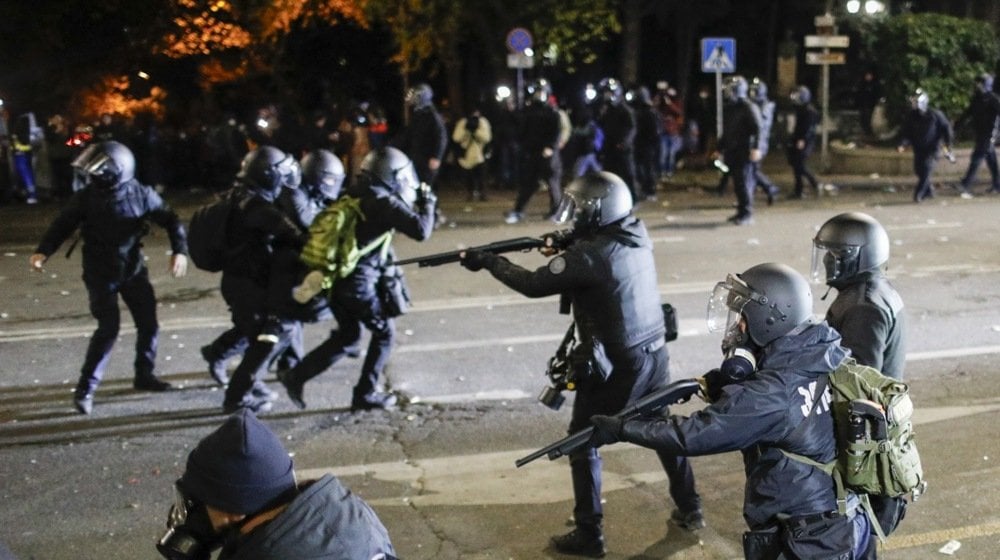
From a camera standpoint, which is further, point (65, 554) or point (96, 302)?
point (96, 302)

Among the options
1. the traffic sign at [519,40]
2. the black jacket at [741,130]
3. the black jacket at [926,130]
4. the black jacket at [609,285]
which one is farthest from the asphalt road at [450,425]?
the traffic sign at [519,40]

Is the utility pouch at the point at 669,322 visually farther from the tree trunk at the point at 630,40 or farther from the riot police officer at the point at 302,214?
the tree trunk at the point at 630,40

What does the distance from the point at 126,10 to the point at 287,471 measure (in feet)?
75.6

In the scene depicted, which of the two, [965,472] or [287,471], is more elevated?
[287,471]

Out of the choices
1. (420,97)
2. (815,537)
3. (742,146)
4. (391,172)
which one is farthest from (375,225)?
(742,146)

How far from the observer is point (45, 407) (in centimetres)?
802

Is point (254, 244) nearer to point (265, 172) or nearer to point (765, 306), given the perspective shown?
point (265, 172)

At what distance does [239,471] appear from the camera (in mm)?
2996

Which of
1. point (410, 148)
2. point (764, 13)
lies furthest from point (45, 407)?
point (764, 13)

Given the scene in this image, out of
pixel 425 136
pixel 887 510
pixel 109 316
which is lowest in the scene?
pixel 109 316

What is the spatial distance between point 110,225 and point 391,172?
1.88 m

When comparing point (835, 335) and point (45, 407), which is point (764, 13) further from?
point (835, 335)

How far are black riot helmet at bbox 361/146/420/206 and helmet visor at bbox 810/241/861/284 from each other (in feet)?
9.90

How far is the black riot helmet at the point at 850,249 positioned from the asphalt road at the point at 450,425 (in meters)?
1.37
